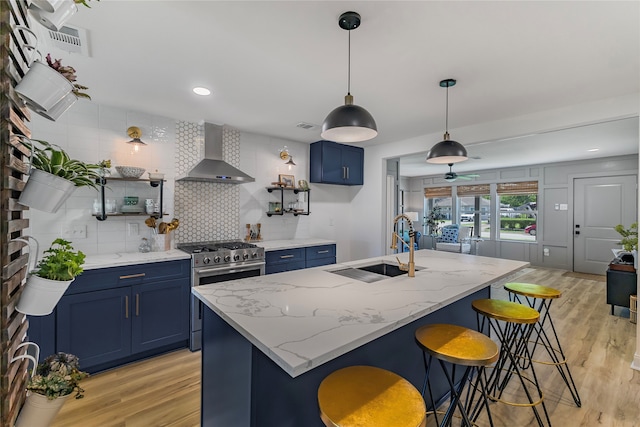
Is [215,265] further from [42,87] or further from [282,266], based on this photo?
[42,87]

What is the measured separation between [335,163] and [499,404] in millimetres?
3406

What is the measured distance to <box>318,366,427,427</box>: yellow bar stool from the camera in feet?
3.21

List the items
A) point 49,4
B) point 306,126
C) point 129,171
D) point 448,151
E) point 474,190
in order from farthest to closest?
point 474,190 < point 306,126 < point 129,171 < point 448,151 < point 49,4

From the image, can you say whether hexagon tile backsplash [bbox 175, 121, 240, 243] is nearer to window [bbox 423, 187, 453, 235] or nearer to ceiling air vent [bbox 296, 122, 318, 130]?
ceiling air vent [bbox 296, 122, 318, 130]

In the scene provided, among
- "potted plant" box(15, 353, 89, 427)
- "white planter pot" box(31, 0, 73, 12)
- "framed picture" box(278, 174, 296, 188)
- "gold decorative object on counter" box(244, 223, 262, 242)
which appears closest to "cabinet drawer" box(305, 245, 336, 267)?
"gold decorative object on counter" box(244, 223, 262, 242)

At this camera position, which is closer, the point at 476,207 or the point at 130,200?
the point at 130,200

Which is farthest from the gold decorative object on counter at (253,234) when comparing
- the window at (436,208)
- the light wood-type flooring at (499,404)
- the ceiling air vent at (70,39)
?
the window at (436,208)

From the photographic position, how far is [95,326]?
2.43m

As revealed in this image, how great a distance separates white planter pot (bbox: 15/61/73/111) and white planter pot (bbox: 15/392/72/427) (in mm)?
902

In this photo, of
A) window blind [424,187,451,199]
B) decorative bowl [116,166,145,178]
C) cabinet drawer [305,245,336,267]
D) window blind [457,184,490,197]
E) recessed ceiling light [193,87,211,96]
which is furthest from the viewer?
window blind [424,187,451,199]

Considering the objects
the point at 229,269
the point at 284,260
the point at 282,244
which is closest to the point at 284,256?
the point at 284,260

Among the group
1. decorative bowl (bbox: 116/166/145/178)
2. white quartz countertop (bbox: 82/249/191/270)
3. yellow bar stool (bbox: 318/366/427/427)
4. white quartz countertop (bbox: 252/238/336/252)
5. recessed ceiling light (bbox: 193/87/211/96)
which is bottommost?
yellow bar stool (bbox: 318/366/427/427)

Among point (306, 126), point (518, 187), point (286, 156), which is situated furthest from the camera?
point (518, 187)

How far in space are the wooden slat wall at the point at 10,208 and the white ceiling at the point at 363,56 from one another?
3.10 ft
